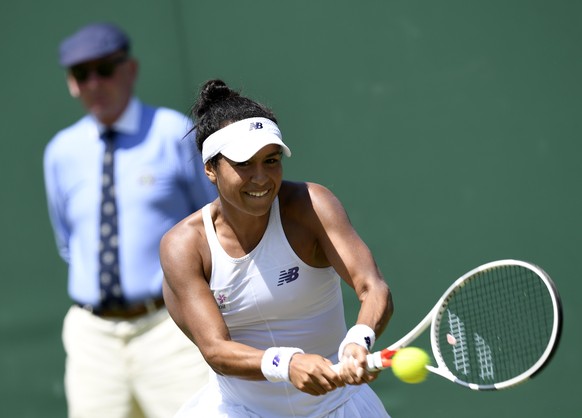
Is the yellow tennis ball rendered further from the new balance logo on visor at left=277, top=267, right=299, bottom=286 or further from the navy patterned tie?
the navy patterned tie

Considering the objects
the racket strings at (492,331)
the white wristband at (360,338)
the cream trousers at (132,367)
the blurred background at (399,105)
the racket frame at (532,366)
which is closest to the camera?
the racket frame at (532,366)

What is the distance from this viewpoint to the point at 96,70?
465cm

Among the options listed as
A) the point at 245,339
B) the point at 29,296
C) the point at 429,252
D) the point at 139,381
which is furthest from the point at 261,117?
the point at 29,296

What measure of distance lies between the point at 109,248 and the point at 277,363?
1466 millimetres

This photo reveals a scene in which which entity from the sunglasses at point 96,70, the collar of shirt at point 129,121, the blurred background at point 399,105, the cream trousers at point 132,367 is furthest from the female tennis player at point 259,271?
the blurred background at point 399,105

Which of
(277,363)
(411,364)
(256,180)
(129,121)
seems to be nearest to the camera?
(411,364)

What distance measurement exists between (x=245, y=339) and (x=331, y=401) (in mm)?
319

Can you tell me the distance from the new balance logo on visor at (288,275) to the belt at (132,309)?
1.08 meters

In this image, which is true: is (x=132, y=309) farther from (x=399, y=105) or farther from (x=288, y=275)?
(x=399, y=105)

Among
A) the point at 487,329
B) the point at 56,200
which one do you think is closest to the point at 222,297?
the point at 487,329

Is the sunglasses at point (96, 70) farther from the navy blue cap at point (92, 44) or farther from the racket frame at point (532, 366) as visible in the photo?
the racket frame at point (532, 366)

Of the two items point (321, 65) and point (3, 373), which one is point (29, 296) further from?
point (321, 65)

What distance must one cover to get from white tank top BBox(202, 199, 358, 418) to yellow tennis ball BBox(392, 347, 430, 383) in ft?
1.66

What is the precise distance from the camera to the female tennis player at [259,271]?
3396mm
